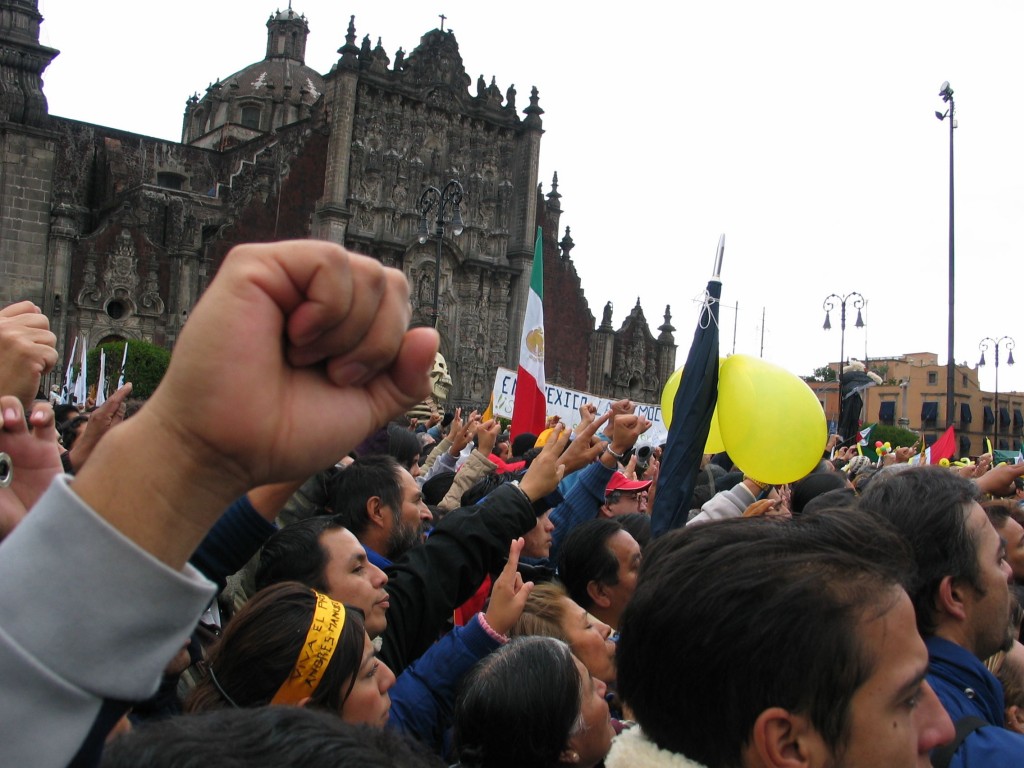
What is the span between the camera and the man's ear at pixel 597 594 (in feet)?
13.5

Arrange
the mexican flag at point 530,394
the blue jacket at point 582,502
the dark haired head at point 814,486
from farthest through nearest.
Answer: the mexican flag at point 530,394 → the dark haired head at point 814,486 → the blue jacket at point 582,502

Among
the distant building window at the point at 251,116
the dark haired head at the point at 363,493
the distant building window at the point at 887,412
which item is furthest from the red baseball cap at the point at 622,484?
the distant building window at the point at 887,412

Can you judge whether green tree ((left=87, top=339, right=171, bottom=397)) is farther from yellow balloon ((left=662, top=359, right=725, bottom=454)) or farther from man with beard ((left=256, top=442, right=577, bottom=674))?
man with beard ((left=256, top=442, right=577, bottom=674))

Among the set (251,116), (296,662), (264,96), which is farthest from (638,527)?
(264,96)

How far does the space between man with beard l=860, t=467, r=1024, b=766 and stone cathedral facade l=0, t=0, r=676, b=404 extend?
71.3 feet

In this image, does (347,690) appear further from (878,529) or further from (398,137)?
(398,137)

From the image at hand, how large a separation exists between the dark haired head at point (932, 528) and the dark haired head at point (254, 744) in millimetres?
1801

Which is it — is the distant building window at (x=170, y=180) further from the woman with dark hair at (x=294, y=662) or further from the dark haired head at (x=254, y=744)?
the dark haired head at (x=254, y=744)

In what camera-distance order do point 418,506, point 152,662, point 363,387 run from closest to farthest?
1. point 152,662
2. point 363,387
3. point 418,506

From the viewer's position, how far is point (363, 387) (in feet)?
3.73

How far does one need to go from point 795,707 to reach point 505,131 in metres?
32.9

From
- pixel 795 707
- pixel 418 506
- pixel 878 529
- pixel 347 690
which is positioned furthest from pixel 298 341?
pixel 418 506

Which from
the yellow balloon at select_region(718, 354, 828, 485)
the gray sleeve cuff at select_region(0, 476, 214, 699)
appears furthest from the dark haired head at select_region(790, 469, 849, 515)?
the gray sleeve cuff at select_region(0, 476, 214, 699)

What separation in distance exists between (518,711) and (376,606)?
0.86 m
